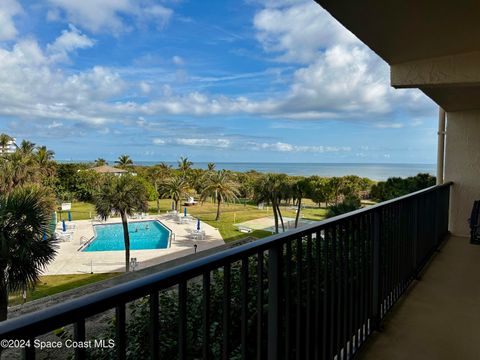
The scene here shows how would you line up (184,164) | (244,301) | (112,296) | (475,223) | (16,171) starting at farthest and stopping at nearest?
(184,164) < (16,171) < (475,223) < (244,301) < (112,296)

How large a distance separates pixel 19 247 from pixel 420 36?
1164 centimetres

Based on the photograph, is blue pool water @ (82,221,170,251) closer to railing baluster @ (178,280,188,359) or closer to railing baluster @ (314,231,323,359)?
railing baluster @ (314,231,323,359)

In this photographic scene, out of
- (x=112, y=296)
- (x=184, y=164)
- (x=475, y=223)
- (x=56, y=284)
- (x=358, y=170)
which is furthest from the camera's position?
(x=358, y=170)

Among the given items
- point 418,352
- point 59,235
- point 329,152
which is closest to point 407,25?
point 418,352

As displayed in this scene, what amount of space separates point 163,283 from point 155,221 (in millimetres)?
27704

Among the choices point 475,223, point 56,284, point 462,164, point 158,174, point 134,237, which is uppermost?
point 462,164

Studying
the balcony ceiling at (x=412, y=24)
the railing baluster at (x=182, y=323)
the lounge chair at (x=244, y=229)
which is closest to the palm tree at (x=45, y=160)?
the lounge chair at (x=244, y=229)

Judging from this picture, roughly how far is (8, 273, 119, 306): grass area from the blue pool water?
16.0 feet

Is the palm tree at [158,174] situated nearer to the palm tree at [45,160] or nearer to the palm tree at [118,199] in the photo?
the palm tree at [45,160]

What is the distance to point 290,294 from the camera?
4.67 feet

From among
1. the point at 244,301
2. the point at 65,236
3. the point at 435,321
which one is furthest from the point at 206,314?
the point at 65,236

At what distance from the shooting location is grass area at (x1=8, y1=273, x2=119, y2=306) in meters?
13.2

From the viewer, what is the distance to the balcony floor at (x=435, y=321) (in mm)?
2193

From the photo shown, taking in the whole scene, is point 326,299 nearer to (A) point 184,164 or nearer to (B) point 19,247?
(B) point 19,247
